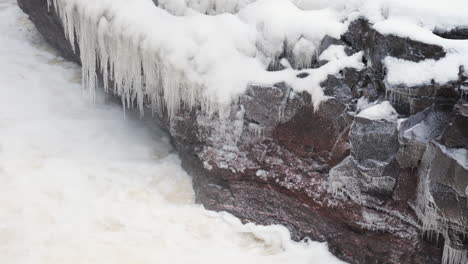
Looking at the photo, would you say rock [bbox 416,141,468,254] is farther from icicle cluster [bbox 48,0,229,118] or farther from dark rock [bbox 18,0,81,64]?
dark rock [bbox 18,0,81,64]

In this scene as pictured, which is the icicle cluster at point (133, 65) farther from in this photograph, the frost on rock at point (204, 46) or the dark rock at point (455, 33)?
the dark rock at point (455, 33)

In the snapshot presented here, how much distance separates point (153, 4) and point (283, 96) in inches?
60.4

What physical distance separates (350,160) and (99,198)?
2.23 meters

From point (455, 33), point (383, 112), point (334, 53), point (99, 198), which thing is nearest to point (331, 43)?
point (334, 53)

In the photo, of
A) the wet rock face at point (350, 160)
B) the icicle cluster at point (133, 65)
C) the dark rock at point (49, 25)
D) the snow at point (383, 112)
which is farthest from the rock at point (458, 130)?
the dark rock at point (49, 25)

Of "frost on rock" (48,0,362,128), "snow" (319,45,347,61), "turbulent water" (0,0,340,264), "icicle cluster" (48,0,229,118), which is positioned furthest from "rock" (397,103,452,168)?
"icicle cluster" (48,0,229,118)

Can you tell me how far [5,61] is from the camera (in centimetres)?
697

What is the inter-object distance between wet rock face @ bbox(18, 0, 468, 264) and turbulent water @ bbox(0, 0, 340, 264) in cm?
25

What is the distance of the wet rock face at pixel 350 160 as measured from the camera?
350 centimetres

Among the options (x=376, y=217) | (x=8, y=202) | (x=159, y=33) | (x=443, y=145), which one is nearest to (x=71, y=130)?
(x=8, y=202)

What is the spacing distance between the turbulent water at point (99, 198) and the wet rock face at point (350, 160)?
255 millimetres

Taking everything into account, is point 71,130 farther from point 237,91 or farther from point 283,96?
point 283,96

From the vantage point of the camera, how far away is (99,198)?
4734 mm

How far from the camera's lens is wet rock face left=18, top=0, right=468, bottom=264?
3.50 meters
